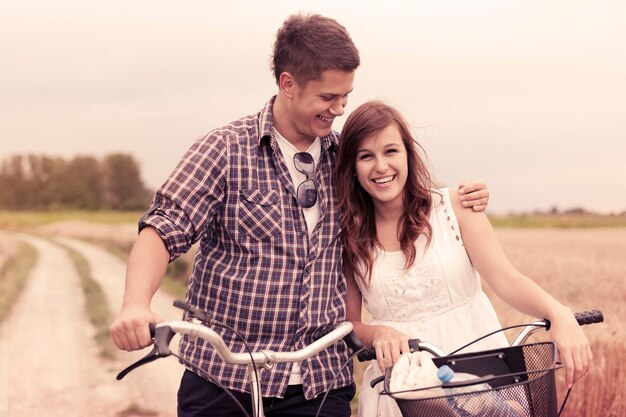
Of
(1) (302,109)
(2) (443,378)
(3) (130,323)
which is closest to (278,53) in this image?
(1) (302,109)

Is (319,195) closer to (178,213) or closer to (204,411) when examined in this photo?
(178,213)

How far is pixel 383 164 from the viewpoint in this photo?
11.1ft

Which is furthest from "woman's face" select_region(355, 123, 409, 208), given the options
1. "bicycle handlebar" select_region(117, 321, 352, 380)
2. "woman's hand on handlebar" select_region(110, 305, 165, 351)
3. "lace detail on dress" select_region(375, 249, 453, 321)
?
"woman's hand on handlebar" select_region(110, 305, 165, 351)

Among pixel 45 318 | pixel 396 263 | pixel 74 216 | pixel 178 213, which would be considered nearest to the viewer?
pixel 178 213

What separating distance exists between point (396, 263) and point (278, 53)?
944 mm

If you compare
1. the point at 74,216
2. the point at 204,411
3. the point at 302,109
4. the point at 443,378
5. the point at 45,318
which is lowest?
the point at 74,216

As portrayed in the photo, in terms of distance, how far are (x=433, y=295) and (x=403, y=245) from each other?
22 centimetres

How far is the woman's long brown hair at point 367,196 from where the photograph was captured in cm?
346

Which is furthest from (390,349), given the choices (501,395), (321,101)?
(321,101)

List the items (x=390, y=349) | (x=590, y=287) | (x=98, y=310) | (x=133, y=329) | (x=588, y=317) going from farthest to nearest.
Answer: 1. (x=98, y=310)
2. (x=590, y=287)
3. (x=390, y=349)
4. (x=588, y=317)
5. (x=133, y=329)

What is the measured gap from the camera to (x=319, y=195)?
3.53m

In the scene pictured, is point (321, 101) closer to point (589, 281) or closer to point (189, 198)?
point (189, 198)

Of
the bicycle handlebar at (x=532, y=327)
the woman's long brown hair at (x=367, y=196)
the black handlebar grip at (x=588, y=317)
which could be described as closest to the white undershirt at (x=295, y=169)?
the woman's long brown hair at (x=367, y=196)

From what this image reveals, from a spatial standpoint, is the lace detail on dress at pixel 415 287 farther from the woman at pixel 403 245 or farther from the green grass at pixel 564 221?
the green grass at pixel 564 221
